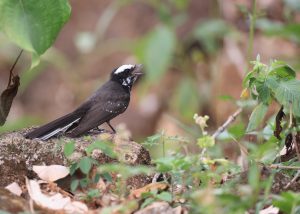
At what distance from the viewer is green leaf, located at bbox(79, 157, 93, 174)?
3.90m

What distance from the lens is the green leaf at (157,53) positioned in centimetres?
484

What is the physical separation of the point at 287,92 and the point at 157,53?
1108 mm

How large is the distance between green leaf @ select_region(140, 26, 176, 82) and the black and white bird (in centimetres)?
59

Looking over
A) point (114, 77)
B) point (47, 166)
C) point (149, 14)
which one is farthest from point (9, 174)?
point (149, 14)

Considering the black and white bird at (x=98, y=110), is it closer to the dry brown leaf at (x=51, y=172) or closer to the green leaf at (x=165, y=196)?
the dry brown leaf at (x=51, y=172)

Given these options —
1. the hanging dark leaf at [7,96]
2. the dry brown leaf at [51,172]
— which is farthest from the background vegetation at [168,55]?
the dry brown leaf at [51,172]

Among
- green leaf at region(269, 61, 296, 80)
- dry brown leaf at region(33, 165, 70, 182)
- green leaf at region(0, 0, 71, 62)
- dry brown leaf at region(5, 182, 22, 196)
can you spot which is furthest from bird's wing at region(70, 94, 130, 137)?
green leaf at region(269, 61, 296, 80)

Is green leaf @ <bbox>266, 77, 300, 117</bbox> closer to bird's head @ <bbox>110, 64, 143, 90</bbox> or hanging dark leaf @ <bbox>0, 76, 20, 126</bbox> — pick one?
hanging dark leaf @ <bbox>0, 76, 20, 126</bbox>

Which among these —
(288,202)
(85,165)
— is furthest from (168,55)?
(288,202)

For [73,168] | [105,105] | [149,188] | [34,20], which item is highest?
[34,20]

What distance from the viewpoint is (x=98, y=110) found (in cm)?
571

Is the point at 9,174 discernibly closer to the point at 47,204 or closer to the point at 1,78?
the point at 47,204

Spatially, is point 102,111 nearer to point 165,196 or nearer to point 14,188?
point 14,188

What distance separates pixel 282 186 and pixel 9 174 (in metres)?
1.42
